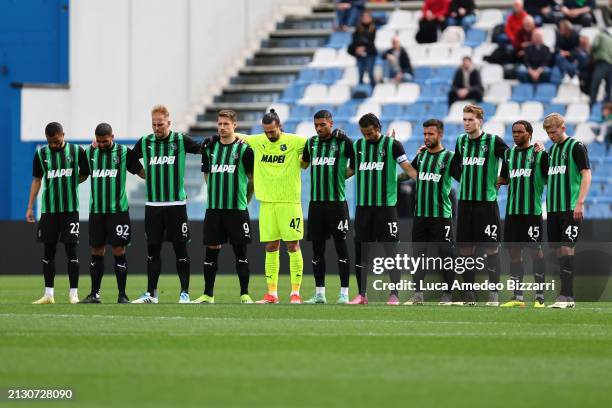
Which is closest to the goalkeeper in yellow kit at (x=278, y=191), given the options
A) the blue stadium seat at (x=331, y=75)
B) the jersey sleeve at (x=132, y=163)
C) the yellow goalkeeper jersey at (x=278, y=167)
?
the yellow goalkeeper jersey at (x=278, y=167)

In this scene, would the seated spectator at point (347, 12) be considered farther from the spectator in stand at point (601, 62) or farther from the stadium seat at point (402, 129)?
the spectator in stand at point (601, 62)

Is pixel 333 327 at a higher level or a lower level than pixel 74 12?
lower

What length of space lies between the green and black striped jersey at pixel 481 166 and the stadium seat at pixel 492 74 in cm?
1112

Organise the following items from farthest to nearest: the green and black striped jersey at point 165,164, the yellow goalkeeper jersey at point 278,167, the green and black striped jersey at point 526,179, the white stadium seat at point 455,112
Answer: the white stadium seat at point 455,112 < the yellow goalkeeper jersey at point 278,167 < the green and black striped jersey at point 165,164 < the green and black striped jersey at point 526,179

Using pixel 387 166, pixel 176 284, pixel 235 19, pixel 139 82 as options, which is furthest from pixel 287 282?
pixel 235 19

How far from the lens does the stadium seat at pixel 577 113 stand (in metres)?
23.1

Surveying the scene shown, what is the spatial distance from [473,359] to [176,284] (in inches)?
417

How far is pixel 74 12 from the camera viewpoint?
26391 mm

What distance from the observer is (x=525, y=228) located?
1339 cm

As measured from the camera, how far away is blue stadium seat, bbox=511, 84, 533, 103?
24047 mm

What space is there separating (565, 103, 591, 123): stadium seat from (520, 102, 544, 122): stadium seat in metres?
0.44

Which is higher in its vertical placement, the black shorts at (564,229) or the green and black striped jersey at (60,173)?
the green and black striped jersey at (60,173)

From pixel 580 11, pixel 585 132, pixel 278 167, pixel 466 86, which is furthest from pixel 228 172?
pixel 580 11

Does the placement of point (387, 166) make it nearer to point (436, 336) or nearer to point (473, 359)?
point (436, 336)
